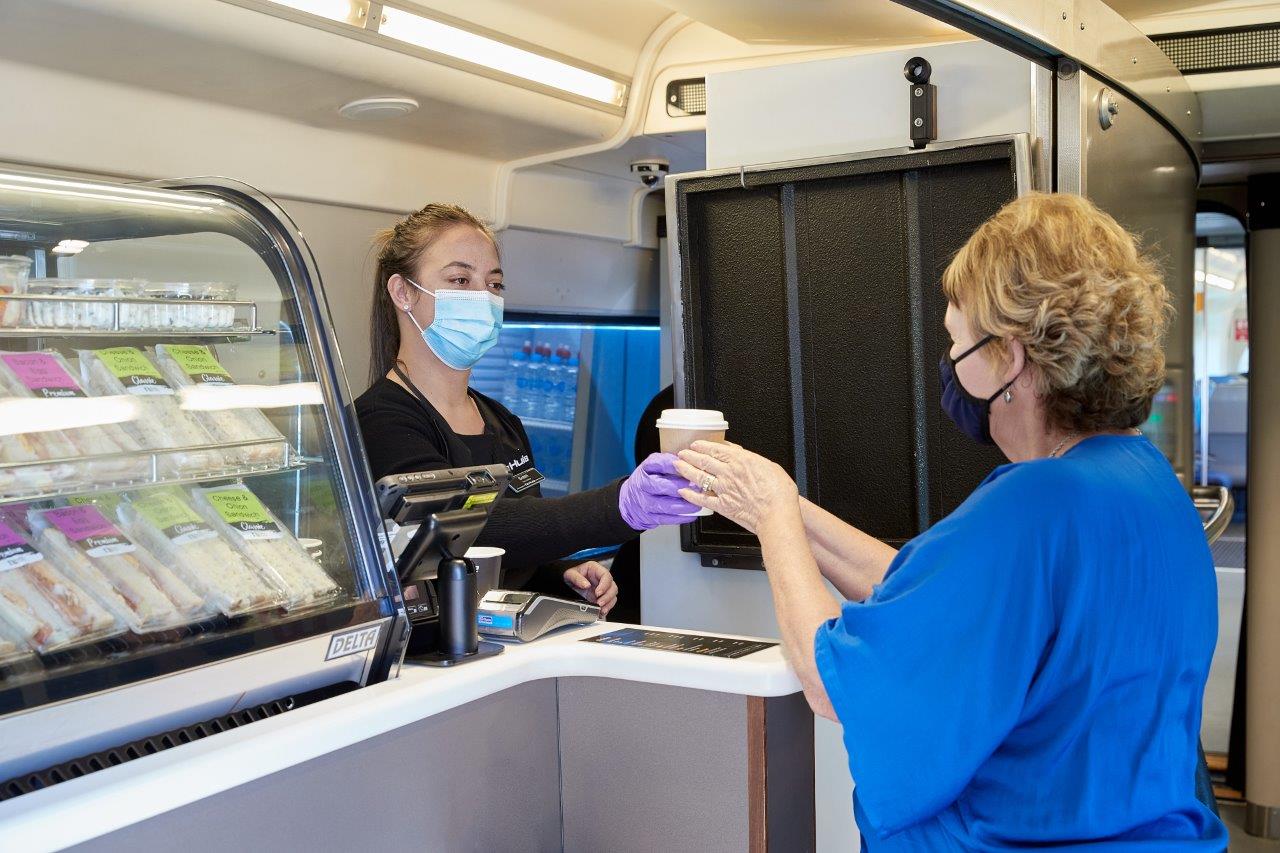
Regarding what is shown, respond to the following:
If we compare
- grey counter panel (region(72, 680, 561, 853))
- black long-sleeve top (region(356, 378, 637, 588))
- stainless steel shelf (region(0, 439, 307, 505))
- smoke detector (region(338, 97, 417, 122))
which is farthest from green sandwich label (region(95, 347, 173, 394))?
smoke detector (region(338, 97, 417, 122))

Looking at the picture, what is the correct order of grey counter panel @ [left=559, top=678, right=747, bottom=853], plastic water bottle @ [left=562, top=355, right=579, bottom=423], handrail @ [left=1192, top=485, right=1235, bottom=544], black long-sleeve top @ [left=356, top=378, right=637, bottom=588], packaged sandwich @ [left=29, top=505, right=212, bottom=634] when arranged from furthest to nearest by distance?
plastic water bottle @ [left=562, top=355, right=579, bottom=423]
handrail @ [left=1192, top=485, right=1235, bottom=544]
black long-sleeve top @ [left=356, top=378, right=637, bottom=588]
grey counter panel @ [left=559, top=678, right=747, bottom=853]
packaged sandwich @ [left=29, top=505, right=212, bottom=634]

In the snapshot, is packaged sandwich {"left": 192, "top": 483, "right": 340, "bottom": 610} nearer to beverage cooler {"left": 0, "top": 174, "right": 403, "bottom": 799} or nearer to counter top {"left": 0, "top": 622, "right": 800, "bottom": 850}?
beverage cooler {"left": 0, "top": 174, "right": 403, "bottom": 799}

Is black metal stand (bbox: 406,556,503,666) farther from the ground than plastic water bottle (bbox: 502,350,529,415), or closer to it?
closer to it

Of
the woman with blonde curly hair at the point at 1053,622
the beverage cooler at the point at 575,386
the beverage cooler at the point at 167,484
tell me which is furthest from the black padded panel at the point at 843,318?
the beverage cooler at the point at 575,386

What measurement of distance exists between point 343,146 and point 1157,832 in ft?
9.62

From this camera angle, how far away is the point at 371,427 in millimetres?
2801

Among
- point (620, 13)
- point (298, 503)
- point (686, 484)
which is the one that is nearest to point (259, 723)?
point (298, 503)

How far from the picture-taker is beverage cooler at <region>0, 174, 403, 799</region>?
1630 millimetres

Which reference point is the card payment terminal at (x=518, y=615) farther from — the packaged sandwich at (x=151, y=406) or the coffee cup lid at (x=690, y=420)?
the packaged sandwich at (x=151, y=406)

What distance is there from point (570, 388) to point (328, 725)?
4053mm

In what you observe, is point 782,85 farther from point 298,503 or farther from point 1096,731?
point 1096,731

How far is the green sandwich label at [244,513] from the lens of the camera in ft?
6.41

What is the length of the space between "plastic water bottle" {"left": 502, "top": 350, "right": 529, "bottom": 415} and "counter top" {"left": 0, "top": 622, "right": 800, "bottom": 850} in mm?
3042

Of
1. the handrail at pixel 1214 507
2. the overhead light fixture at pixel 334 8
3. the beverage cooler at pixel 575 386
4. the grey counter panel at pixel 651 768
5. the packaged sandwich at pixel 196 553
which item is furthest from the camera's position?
the beverage cooler at pixel 575 386
